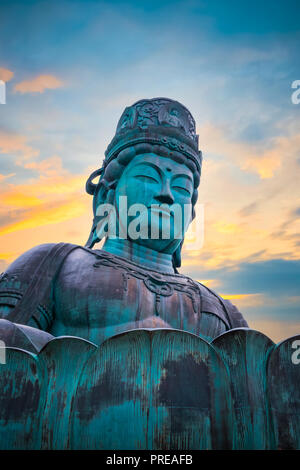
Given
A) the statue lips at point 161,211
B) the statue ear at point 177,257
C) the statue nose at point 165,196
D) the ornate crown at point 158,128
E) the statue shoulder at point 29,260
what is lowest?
the statue shoulder at point 29,260

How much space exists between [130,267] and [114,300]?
52 centimetres

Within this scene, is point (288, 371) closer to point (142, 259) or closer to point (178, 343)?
point (178, 343)

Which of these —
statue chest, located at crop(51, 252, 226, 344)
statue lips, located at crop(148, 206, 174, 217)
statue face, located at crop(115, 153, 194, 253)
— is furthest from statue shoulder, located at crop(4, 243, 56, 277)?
statue lips, located at crop(148, 206, 174, 217)

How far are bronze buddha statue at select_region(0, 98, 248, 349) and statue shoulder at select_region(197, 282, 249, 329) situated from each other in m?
0.01

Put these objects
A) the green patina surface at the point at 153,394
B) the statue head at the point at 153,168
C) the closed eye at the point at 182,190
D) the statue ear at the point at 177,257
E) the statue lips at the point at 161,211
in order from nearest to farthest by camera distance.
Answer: the green patina surface at the point at 153,394
the statue lips at the point at 161,211
the statue head at the point at 153,168
the closed eye at the point at 182,190
the statue ear at the point at 177,257

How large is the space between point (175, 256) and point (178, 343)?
10.7ft

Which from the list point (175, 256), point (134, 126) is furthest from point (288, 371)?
point (134, 126)

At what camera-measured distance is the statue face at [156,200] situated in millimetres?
5156

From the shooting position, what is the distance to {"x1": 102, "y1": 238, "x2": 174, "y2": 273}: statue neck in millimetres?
5191

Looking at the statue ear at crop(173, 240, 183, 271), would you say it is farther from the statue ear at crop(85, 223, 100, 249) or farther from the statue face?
the statue ear at crop(85, 223, 100, 249)

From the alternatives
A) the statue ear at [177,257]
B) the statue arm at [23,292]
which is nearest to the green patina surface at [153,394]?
the statue arm at [23,292]

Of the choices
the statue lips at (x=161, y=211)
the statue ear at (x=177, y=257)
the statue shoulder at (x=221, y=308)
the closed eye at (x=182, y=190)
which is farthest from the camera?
the statue ear at (x=177, y=257)

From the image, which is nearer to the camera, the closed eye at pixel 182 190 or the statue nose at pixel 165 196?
the statue nose at pixel 165 196

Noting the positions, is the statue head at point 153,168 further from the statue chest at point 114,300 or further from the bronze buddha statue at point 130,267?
the statue chest at point 114,300
